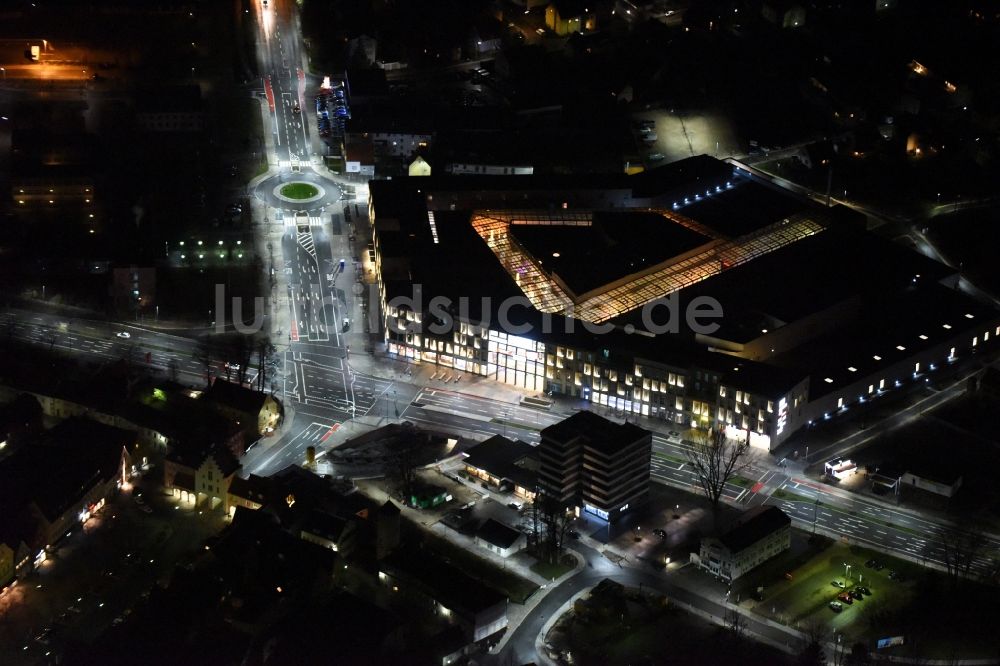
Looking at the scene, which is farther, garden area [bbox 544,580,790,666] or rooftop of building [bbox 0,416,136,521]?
rooftop of building [bbox 0,416,136,521]

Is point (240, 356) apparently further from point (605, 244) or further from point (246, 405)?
point (605, 244)

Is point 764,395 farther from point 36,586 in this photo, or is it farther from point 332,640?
point 36,586

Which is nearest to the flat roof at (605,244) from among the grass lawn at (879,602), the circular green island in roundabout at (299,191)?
the circular green island in roundabout at (299,191)

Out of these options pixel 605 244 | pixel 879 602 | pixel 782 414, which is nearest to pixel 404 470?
pixel 782 414

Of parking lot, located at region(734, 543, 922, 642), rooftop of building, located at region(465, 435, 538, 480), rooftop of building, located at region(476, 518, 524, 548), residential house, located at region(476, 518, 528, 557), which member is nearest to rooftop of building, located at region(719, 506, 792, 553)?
parking lot, located at region(734, 543, 922, 642)

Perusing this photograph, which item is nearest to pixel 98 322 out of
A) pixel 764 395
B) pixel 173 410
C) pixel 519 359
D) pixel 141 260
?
pixel 141 260

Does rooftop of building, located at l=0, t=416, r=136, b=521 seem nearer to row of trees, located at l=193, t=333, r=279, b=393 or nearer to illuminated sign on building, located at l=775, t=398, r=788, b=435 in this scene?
row of trees, located at l=193, t=333, r=279, b=393
